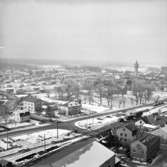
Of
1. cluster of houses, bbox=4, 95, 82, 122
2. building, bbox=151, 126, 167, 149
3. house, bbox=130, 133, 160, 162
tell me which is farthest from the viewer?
cluster of houses, bbox=4, 95, 82, 122

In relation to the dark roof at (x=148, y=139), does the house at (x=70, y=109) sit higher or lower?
lower

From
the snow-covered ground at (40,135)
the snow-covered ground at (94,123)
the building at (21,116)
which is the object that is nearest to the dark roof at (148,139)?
the snow-covered ground at (94,123)

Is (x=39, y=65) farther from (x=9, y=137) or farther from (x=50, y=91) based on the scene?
(x=9, y=137)

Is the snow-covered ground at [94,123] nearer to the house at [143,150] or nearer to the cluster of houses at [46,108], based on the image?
the cluster of houses at [46,108]

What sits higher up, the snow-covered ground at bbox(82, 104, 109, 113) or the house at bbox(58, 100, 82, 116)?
the house at bbox(58, 100, 82, 116)

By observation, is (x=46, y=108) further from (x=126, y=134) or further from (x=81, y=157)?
(x=81, y=157)

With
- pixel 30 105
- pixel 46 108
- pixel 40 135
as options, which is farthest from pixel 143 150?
pixel 30 105

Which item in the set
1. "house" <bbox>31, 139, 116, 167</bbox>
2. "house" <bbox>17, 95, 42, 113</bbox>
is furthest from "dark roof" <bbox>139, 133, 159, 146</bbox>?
"house" <bbox>17, 95, 42, 113</bbox>

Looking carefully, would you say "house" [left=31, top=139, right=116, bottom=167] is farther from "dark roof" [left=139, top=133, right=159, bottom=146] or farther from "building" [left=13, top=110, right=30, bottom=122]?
"building" [left=13, top=110, right=30, bottom=122]
